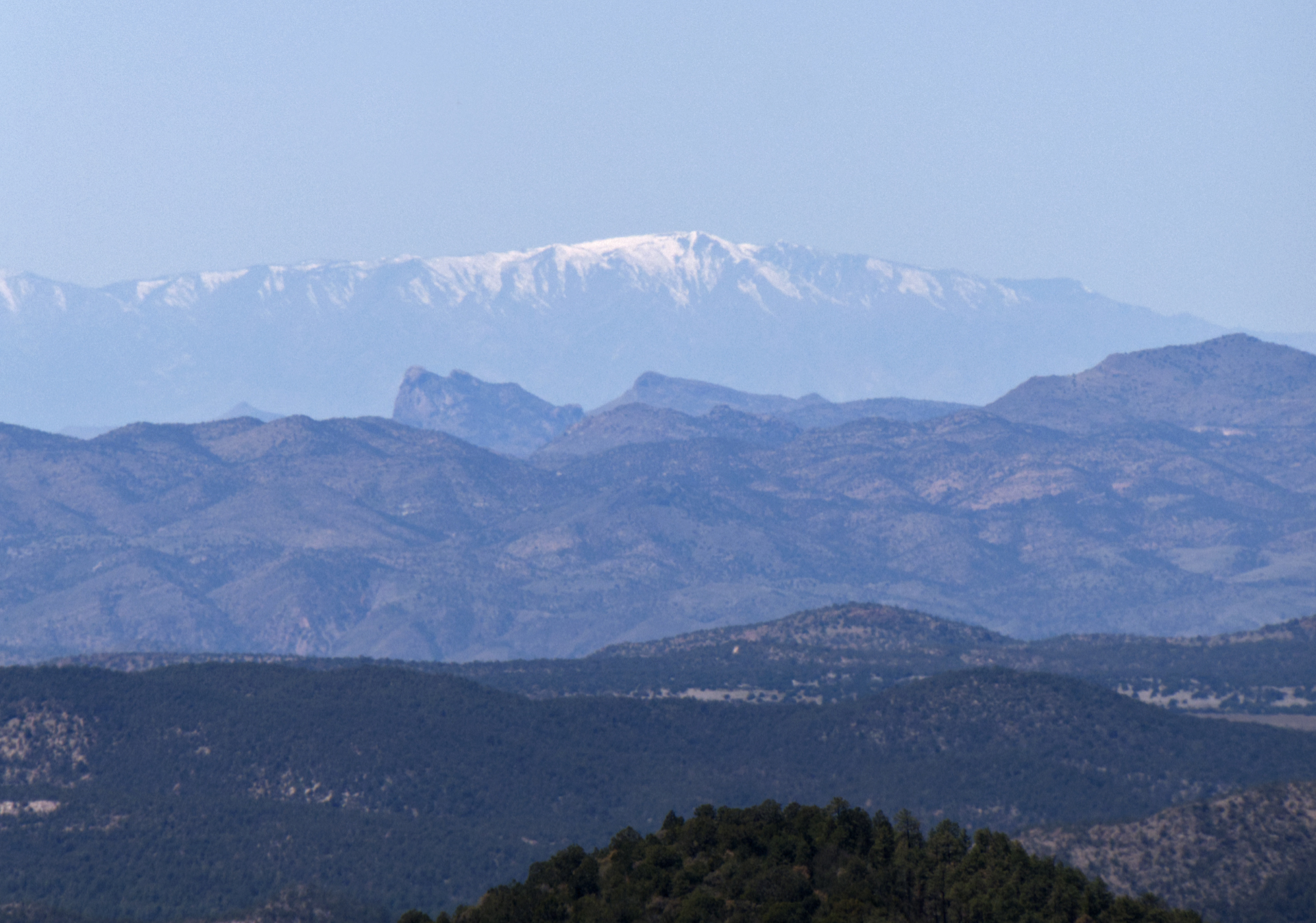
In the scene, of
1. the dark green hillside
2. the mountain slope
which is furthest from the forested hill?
the dark green hillside

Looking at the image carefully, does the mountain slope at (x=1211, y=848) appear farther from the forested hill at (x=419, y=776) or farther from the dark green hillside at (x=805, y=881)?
the dark green hillside at (x=805, y=881)

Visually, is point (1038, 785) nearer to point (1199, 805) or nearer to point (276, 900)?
point (1199, 805)

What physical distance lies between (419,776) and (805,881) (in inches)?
3787

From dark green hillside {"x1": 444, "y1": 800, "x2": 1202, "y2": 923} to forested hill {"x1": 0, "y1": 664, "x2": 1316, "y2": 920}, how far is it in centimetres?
4932

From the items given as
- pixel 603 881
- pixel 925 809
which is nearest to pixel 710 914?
pixel 603 881

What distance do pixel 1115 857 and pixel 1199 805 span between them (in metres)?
9.79

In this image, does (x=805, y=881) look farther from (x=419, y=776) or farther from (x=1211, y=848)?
(x=419, y=776)

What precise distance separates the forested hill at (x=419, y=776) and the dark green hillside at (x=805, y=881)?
49322 millimetres

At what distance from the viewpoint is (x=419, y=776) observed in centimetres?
17738

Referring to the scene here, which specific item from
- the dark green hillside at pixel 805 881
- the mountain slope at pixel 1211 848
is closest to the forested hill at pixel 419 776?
the mountain slope at pixel 1211 848

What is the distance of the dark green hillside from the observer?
82.8 m

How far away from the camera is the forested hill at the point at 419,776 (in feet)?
477

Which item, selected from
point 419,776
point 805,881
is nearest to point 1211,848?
point 805,881

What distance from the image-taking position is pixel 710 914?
82.2 metres
